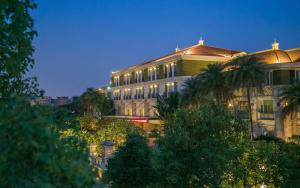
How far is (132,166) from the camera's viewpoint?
15719 millimetres

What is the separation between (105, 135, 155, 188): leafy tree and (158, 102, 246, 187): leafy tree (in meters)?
0.71

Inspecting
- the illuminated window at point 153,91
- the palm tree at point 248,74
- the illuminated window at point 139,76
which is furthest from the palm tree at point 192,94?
the illuminated window at point 139,76

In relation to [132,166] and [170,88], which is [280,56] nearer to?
[170,88]

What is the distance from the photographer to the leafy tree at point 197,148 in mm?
14984

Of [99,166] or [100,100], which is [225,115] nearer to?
[99,166]

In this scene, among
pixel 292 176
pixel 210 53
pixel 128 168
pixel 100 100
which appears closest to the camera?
pixel 128 168

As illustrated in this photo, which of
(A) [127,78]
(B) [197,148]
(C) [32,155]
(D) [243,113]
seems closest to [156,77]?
(A) [127,78]

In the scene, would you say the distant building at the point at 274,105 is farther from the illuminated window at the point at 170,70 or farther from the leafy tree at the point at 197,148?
the leafy tree at the point at 197,148

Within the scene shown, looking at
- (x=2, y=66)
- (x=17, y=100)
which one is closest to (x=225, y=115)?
(x=2, y=66)

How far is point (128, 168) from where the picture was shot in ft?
51.4

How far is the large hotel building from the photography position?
41.1m

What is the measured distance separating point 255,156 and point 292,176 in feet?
8.20

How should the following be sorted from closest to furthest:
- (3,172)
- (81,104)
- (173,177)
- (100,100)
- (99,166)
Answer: (3,172)
(173,177)
(99,166)
(100,100)
(81,104)

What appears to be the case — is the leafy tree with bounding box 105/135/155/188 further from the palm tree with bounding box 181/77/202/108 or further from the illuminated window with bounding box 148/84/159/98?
the illuminated window with bounding box 148/84/159/98
